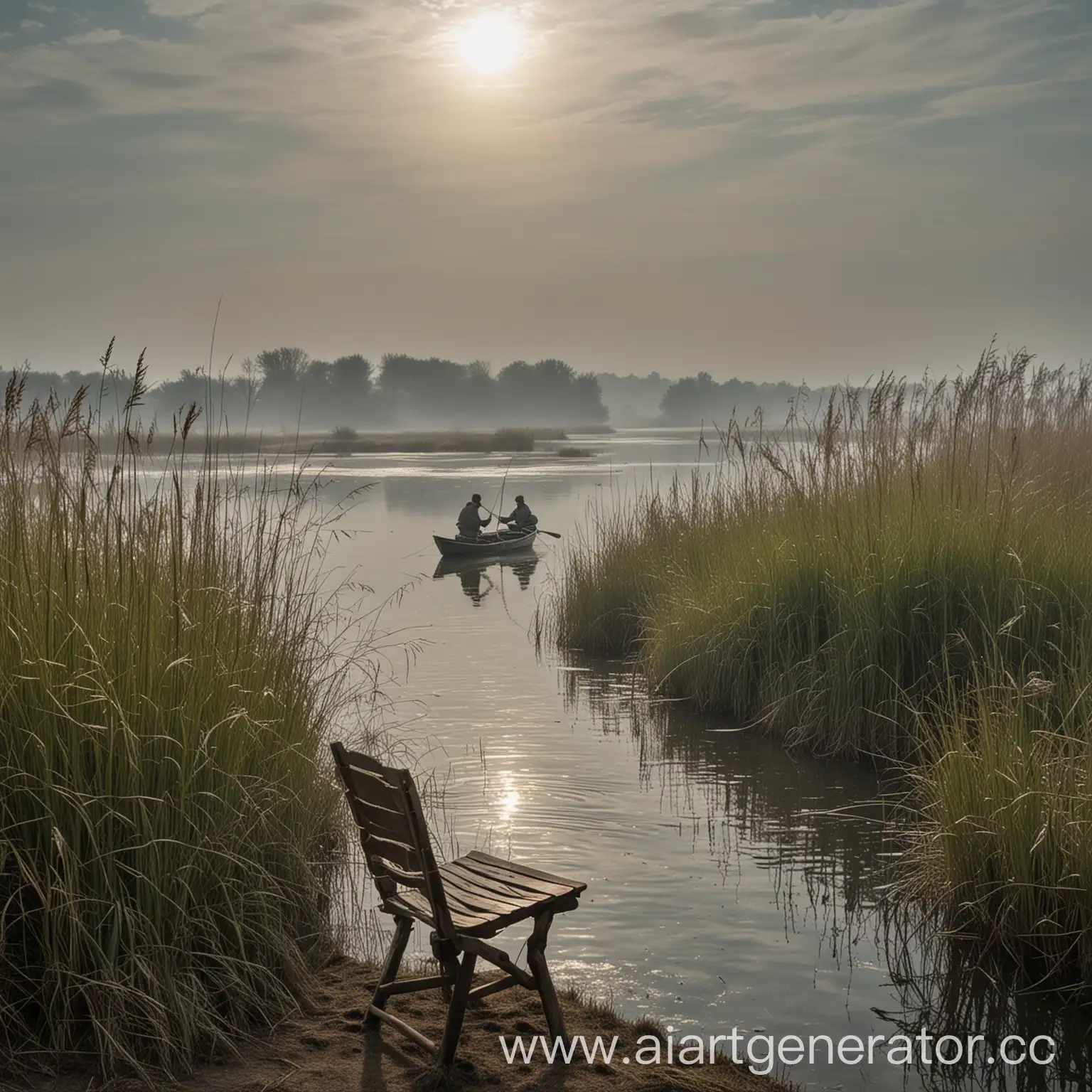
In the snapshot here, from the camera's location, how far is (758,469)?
12328mm

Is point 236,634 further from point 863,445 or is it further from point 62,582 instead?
point 863,445

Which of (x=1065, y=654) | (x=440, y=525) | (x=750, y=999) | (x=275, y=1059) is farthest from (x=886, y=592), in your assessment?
(x=440, y=525)

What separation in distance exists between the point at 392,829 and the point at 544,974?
29.8 inches

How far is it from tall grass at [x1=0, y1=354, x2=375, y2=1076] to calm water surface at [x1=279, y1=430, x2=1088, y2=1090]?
1.49 meters

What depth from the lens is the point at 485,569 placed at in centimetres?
2319

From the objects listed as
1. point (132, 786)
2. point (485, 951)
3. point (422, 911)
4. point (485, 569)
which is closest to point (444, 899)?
point (485, 951)

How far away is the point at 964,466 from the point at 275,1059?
7.84 meters

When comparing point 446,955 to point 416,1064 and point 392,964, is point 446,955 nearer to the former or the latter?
point 416,1064

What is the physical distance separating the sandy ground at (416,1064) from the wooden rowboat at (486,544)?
1814 centimetres

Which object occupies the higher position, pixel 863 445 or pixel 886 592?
pixel 863 445

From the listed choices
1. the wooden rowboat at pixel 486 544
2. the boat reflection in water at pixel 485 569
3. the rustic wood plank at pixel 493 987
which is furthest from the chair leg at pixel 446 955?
the wooden rowboat at pixel 486 544

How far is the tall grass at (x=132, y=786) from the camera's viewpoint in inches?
167

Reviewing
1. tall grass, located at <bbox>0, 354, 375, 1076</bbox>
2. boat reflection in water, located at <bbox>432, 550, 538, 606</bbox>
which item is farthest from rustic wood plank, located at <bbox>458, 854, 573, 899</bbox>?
boat reflection in water, located at <bbox>432, 550, 538, 606</bbox>

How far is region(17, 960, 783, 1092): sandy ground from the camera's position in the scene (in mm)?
4145
